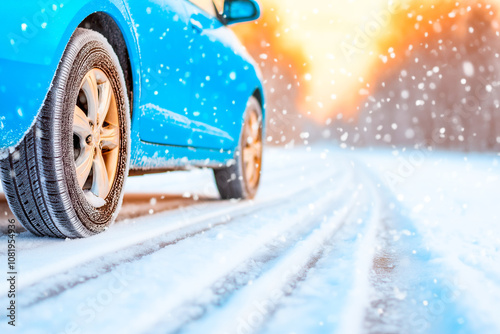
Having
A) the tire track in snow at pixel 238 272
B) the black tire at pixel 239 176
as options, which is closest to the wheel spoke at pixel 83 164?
the tire track in snow at pixel 238 272

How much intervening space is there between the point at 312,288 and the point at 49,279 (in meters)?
0.89

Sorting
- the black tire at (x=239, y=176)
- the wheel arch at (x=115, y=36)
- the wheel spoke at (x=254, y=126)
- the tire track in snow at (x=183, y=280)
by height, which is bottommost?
the tire track in snow at (x=183, y=280)

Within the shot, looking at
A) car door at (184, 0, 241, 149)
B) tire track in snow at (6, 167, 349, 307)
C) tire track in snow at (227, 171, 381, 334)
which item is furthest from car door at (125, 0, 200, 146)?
tire track in snow at (227, 171, 381, 334)

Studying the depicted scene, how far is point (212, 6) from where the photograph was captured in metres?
3.99

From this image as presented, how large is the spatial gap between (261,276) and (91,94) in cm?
111

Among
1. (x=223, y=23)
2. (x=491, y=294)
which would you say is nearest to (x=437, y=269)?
(x=491, y=294)

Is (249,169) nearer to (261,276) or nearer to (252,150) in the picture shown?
(252,150)

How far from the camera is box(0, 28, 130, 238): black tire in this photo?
2.04 meters

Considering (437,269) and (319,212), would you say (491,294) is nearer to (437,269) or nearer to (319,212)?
(437,269)

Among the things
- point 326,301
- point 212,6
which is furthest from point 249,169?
point 326,301

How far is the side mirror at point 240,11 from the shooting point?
164 inches

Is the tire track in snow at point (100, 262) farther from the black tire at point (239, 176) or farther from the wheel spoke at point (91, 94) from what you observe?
the black tire at point (239, 176)

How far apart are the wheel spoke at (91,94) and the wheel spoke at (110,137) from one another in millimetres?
107

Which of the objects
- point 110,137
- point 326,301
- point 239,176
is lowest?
point 326,301
